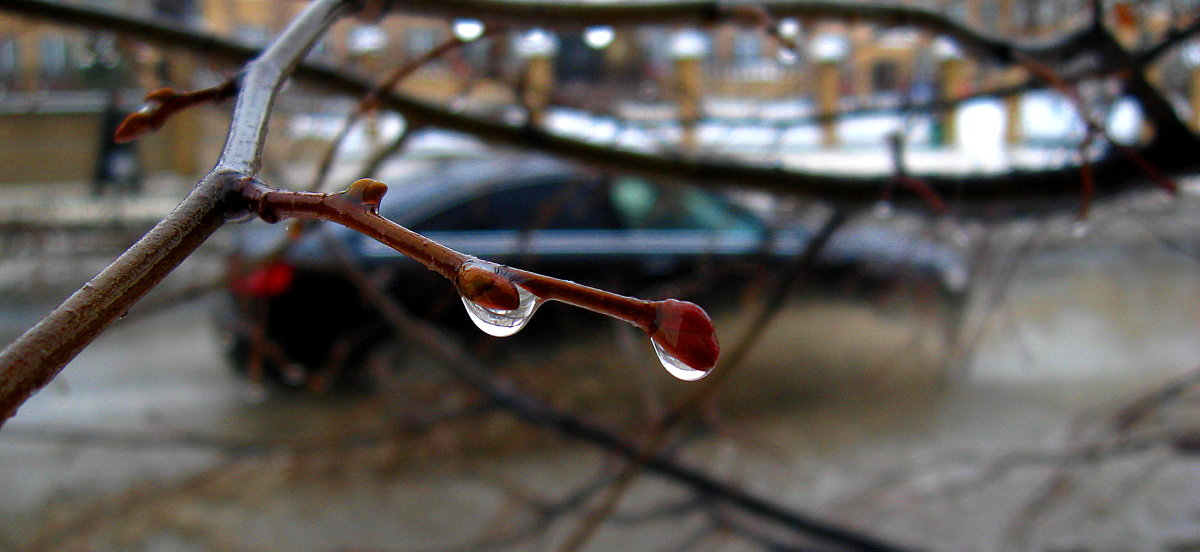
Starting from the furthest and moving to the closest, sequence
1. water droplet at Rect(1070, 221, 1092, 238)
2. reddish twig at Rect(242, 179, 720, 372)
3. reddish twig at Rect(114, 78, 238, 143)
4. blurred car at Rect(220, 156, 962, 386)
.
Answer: blurred car at Rect(220, 156, 962, 386), water droplet at Rect(1070, 221, 1092, 238), reddish twig at Rect(114, 78, 238, 143), reddish twig at Rect(242, 179, 720, 372)

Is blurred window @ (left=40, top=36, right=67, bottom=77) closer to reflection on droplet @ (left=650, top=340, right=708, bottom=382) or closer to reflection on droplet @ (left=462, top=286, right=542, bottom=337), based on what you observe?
reflection on droplet @ (left=462, top=286, right=542, bottom=337)

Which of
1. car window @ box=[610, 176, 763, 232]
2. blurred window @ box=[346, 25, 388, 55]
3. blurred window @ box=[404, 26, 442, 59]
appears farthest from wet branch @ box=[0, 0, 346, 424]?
car window @ box=[610, 176, 763, 232]

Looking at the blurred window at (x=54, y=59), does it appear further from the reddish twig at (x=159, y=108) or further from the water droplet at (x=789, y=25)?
the reddish twig at (x=159, y=108)

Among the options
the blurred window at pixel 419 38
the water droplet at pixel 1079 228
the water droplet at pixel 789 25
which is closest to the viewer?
the water droplet at pixel 789 25

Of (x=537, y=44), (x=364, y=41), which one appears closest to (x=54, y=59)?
(x=364, y=41)

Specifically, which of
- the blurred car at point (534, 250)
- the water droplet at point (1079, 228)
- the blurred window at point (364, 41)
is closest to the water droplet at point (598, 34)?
the water droplet at point (1079, 228)

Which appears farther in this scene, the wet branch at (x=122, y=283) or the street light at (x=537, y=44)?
the street light at (x=537, y=44)

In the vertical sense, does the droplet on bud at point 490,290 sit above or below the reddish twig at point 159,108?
below
